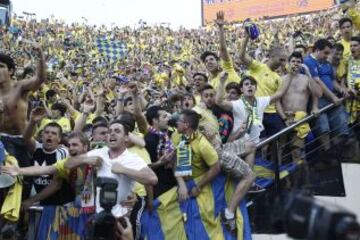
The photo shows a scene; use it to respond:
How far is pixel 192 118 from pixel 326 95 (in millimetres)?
2393

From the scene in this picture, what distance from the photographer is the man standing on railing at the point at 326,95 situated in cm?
747

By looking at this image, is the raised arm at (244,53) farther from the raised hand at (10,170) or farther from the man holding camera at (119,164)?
the raised hand at (10,170)

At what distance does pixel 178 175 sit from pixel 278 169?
132 centimetres

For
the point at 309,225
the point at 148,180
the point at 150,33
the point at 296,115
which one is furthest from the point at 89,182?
the point at 150,33

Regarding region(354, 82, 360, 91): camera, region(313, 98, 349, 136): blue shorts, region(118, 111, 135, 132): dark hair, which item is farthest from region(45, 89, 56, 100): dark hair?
region(354, 82, 360, 91): camera

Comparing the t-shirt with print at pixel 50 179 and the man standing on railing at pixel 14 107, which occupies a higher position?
the man standing on railing at pixel 14 107

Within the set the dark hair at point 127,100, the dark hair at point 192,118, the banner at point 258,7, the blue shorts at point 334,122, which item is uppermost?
the banner at point 258,7

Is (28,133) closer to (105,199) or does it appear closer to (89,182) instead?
(89,182)

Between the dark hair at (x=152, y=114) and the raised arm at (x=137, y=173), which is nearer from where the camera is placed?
the raised arm at (x=137, y=173)

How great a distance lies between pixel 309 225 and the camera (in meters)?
1.88

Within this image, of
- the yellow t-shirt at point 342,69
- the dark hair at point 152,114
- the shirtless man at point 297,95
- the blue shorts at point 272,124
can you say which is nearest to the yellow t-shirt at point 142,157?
the dark hair at point 152,114

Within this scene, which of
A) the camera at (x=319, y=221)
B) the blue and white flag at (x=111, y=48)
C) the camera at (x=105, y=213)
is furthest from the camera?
the blue and white flag at (x=111, y=48)

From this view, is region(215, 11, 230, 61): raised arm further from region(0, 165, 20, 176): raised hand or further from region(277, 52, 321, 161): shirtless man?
region(0, 165, 20, 176): raised hand

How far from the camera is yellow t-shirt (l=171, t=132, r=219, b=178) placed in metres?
6.05
